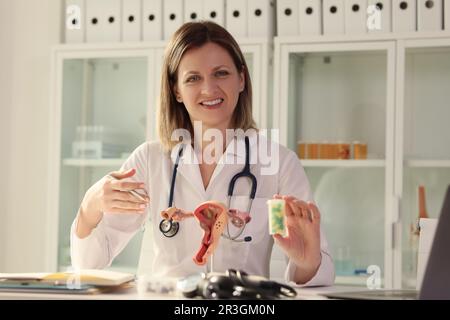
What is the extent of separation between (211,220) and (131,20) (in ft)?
6.49

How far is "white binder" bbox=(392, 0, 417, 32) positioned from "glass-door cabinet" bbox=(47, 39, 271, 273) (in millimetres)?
1034

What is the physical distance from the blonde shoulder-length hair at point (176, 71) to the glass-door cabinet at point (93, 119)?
106 centimetres

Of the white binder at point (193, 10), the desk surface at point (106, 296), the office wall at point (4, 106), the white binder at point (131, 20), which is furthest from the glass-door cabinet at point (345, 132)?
the desk surface at point (106, 296)

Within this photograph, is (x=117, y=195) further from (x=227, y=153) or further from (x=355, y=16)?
(x=355, y=16)

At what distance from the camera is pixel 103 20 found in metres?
3.30

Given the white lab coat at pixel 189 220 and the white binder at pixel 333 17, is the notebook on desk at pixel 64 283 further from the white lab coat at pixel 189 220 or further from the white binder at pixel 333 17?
the white binder at pixel 333 17

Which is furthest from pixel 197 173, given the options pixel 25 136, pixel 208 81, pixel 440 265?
pixel 25 136

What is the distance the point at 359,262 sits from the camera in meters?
3.07

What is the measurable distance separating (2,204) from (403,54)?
6.64ft
